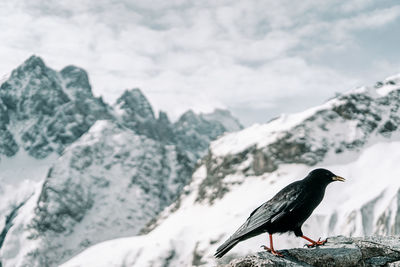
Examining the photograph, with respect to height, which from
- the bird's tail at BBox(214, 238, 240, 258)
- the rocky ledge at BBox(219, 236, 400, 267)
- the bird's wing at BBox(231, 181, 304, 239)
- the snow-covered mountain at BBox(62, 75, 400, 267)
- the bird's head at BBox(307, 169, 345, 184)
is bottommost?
the snow-covered mountain at BBox(62, 75, 400, 267)

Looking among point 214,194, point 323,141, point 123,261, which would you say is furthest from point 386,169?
point 123,261

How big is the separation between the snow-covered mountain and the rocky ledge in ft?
273

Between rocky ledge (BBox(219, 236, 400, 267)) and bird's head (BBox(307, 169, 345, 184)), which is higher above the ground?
bird's head (BBox(307, 169, 345, 184))

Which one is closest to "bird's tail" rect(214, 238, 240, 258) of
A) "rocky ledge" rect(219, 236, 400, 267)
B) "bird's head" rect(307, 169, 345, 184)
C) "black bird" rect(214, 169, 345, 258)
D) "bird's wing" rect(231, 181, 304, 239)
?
"black bird" rect(214, 169, 345, 258)

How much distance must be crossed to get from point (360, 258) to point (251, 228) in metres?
2.20

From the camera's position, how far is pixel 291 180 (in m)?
132

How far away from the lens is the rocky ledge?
715cm

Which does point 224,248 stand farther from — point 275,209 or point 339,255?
point 339,255

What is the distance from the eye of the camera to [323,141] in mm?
144625

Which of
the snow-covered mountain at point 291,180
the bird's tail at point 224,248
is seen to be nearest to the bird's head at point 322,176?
the bird's tail at point 224,248

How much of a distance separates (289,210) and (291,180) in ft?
416

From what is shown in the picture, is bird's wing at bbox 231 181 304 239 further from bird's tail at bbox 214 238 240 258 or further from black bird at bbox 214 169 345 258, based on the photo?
bird's tail at bbox 214 238 240 258

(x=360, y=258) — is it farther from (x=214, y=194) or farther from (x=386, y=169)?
(x=214, y=194)

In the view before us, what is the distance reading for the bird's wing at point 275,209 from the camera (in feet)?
27.1
